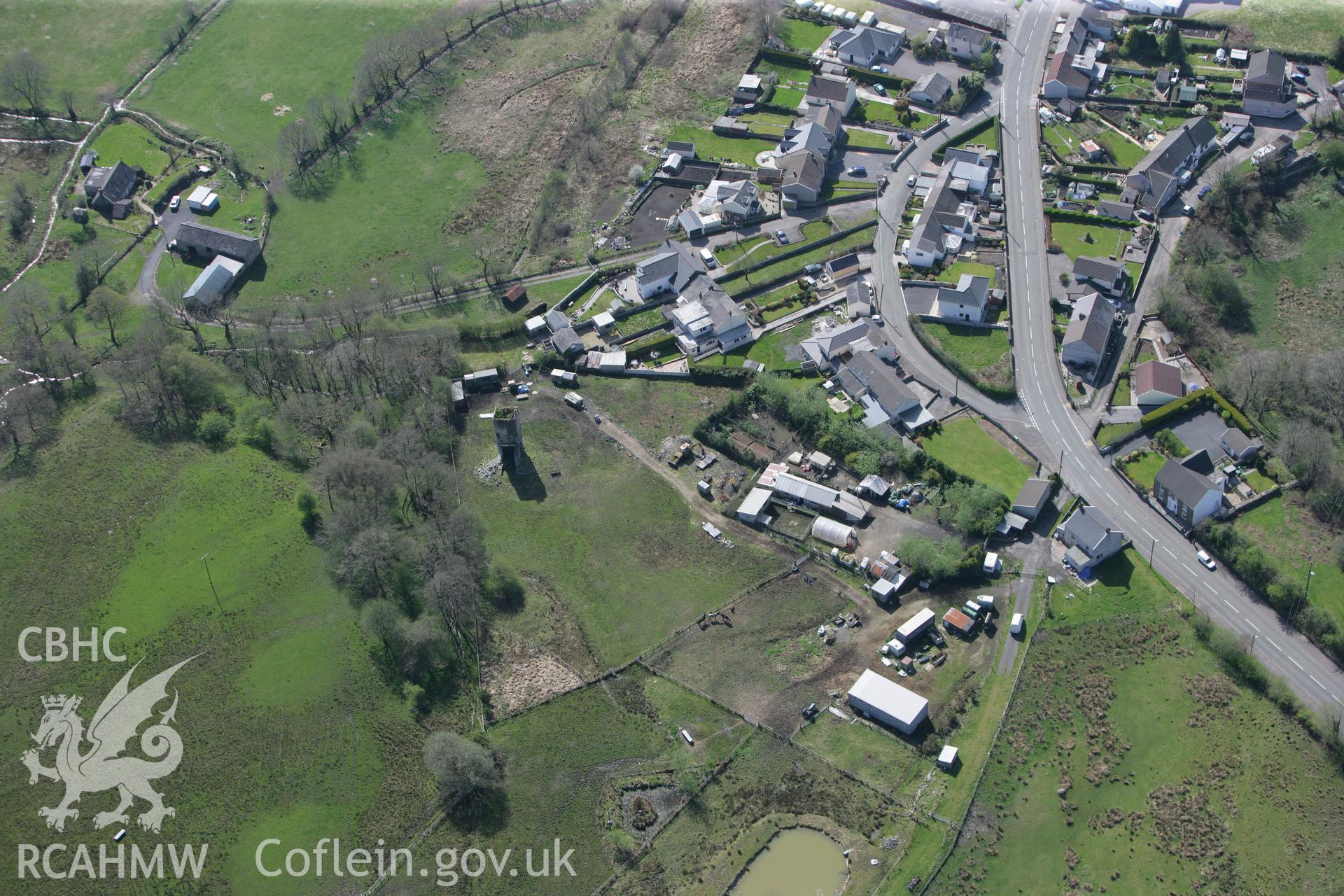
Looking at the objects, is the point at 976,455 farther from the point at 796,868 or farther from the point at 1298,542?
the point at 796,868

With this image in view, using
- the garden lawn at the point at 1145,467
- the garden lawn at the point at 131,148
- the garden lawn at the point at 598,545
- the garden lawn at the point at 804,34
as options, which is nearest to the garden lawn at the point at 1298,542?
the garden lawn at the point at 1145,467

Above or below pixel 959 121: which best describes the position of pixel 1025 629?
below

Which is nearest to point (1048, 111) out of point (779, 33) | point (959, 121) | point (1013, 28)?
point (959, 121)

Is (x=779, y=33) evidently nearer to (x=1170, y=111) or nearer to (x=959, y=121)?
(x=959, y=121)

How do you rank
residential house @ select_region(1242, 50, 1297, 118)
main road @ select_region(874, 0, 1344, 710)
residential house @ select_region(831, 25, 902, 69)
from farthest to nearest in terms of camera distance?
residential house @ select_region(831, 25, 902, 69), residential house @ select_region(1242, 50, 1297, 118), main road @ select_region(874, 0, 1344, 710)

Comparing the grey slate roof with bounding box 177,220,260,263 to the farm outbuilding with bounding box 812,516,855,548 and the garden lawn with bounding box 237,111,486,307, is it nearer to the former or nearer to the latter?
the garden lawn with bounding box 237,111,486,307

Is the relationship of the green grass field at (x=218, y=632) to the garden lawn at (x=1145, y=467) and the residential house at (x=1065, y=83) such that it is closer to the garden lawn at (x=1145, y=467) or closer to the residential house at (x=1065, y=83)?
the garden lawn at (x=1145, y=467)

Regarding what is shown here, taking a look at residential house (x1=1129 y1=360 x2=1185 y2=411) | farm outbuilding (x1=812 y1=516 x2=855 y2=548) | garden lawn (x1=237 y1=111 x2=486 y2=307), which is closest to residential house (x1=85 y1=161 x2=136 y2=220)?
garden lawn (x1=237 y1=111 x2=486 y2=307)

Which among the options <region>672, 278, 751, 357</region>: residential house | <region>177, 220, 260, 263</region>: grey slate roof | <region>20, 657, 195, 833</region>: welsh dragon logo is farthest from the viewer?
<region>177, 220, 260, 263</region>: grey slate roof
